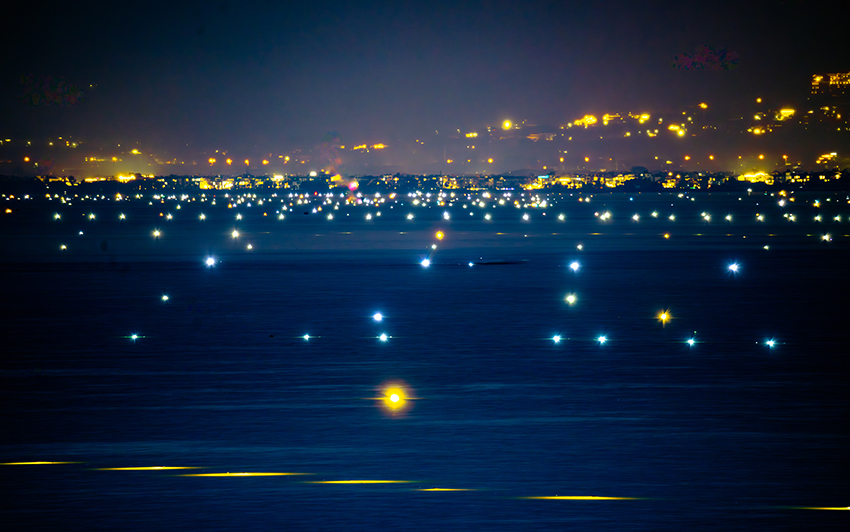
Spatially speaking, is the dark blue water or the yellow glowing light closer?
the dark blue water

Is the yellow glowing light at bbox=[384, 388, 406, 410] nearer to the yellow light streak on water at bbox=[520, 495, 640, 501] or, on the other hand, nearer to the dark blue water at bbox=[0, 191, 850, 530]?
the dark blue water at bbox=[0, 191, 850, 530]

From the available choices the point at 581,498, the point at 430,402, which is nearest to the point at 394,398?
the point at 430,402

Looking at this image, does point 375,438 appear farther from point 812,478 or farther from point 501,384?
point 812,478

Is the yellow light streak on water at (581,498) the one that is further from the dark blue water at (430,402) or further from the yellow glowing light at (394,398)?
the yellow glowing light at (394,398)

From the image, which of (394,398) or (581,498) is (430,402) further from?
(581,498)

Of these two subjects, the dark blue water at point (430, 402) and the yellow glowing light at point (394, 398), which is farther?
the yellow glowing light at point (394, 398)

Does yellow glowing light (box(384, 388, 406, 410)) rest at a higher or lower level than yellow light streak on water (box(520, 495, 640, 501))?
lower

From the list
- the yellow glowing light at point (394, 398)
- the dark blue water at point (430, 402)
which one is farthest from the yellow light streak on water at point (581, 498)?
the yellow glowing light at point (394, 398)

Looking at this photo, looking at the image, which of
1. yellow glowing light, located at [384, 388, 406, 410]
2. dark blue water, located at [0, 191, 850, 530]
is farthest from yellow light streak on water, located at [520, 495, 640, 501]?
yellow glowing light, located at [384, 388, 406, 410]

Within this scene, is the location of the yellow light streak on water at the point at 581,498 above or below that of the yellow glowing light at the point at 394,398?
above
